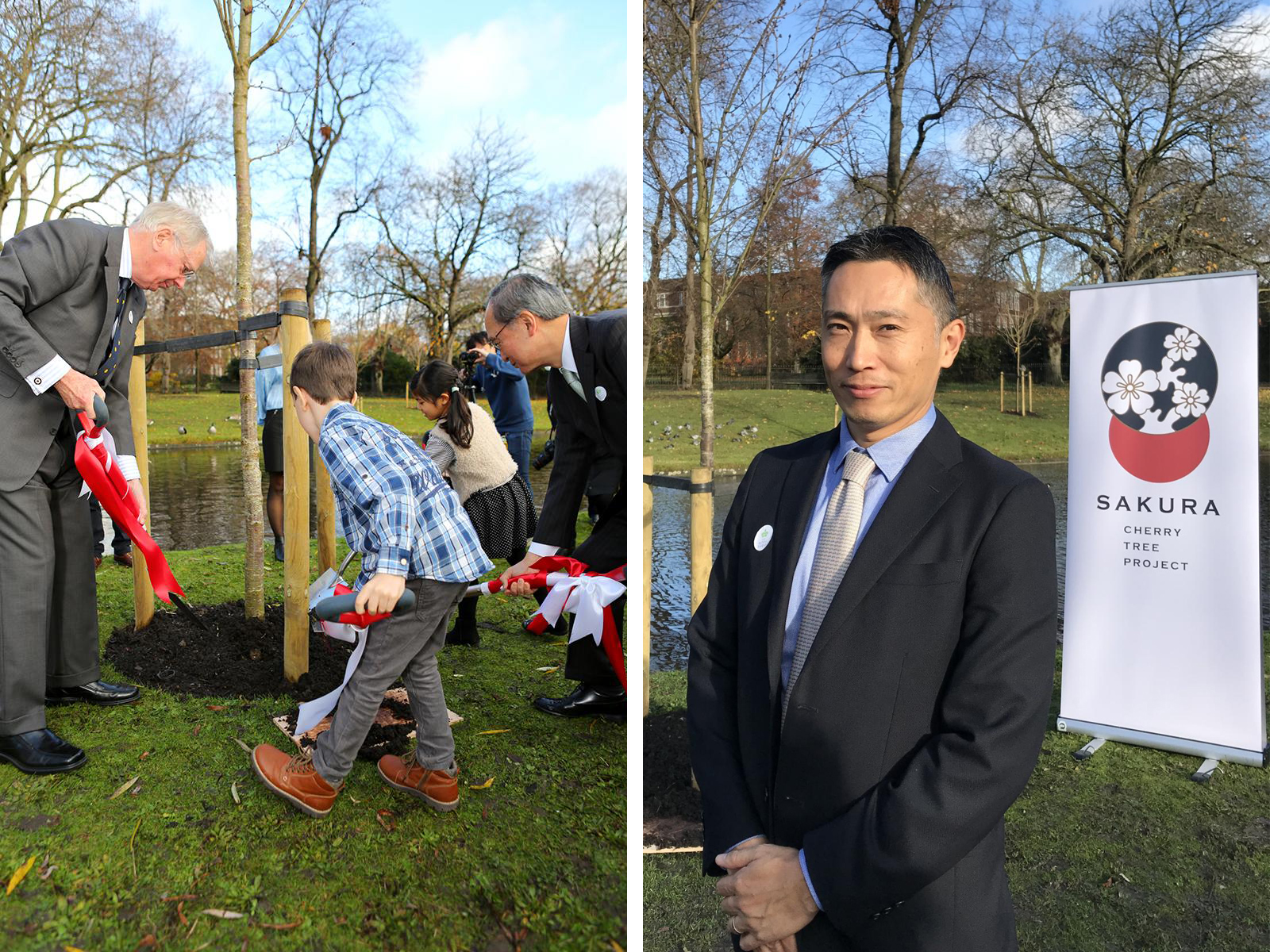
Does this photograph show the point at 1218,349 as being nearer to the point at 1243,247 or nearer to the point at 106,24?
the point at 1243,247

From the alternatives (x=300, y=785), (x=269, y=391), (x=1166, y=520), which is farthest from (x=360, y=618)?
(x=1166, y=520)

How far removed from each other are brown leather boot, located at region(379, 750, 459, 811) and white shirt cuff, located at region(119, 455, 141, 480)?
3.97 feet

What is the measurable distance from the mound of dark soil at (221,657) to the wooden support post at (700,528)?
1.30 metres

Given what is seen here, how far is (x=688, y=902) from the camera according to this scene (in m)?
2.32

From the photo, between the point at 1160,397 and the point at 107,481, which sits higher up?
the point at 1160,397

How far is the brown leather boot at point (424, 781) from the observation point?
7.03 ft

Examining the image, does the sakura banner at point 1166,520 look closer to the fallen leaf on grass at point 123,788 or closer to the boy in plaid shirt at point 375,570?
the boy in plaid shirt at point 375,570

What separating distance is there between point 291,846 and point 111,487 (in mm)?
1136

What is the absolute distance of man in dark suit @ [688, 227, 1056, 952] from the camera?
3.21 feet

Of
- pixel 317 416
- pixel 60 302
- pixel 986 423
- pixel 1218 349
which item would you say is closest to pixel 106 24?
pixel 60 302

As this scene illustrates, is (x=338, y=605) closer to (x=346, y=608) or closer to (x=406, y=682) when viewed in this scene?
(x=346, y=608)

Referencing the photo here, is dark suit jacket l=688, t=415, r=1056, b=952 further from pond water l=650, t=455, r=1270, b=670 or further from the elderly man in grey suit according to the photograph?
the elderly man in grey suit

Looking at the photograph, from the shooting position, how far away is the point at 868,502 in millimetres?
1142

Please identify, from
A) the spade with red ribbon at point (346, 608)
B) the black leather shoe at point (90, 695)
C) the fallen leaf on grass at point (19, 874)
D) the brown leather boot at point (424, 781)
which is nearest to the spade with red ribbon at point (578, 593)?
the spade with red ribbon at point (346, 608)
